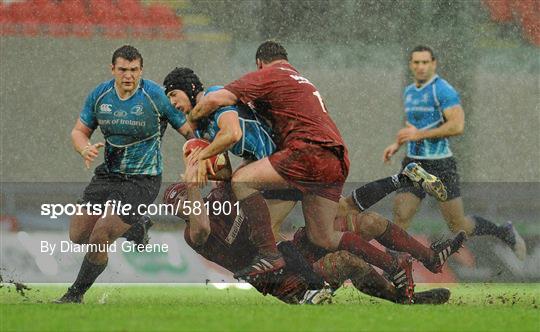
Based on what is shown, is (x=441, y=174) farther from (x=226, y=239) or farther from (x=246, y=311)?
(x=246, y=311)

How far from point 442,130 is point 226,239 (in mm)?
1718

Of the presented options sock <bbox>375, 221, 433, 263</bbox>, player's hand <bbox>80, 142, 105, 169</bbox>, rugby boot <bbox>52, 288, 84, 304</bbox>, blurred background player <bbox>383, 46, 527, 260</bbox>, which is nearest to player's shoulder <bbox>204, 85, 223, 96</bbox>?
player's hand <bbox>80, 142, 105, 169</bbox>

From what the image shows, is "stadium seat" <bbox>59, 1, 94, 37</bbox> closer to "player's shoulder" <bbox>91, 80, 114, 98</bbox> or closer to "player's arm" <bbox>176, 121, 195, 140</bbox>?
"player's shoulder" <bbox>91, 80, 114, 98</bbox>

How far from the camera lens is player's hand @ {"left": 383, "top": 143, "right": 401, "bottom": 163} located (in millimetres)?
8109

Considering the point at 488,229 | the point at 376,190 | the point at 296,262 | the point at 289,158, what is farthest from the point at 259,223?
the point at 488,229

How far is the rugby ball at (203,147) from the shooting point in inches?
302

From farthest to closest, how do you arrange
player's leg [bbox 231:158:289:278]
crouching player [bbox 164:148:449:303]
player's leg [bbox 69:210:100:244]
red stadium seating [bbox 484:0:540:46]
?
red stadium seating [bbox 484:0:540:46], player's leg [bbox 69:210:100:244], crouching player [bbox 164:148:449:303], player's leg [bbox 231:158:289:278]

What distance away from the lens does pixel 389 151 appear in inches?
320

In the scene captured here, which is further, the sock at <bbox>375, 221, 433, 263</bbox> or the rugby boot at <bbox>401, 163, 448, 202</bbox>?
the rugby boot at <bbox>401, 163, 448, 202</bbox>

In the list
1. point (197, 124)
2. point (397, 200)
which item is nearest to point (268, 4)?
point (197, 124)

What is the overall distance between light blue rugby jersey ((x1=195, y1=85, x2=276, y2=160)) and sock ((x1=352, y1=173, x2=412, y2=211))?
76 cm

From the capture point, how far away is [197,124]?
7.70 meters

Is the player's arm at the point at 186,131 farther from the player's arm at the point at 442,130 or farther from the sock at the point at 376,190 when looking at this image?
the player's arm at the point at 442,130

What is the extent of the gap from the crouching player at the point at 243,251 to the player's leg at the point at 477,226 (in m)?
0.68
